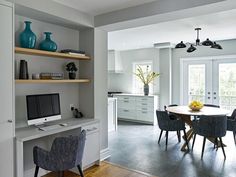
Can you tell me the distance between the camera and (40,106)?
283 cm

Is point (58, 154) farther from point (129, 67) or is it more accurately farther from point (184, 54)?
point (129, 67)

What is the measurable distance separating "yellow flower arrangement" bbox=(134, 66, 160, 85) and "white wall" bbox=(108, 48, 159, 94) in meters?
0.20

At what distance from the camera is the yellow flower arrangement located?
6844 mm

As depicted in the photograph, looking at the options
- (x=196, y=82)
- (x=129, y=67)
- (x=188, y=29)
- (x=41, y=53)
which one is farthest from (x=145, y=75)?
(x=41, y=53)

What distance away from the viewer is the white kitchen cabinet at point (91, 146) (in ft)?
10.3

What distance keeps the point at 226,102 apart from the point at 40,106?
16.8ft

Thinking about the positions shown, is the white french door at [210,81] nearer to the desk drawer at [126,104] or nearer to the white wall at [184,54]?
the white wall at [184,54]

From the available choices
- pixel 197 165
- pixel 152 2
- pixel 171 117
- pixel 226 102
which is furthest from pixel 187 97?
pixel 152 2

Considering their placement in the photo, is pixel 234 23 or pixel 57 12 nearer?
pixel 57 12

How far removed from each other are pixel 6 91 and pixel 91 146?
5.06ft

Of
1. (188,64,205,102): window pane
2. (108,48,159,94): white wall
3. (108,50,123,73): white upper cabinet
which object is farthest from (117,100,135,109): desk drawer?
(188,64,205,102): window pane

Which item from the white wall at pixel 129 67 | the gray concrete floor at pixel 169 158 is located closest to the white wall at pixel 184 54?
the white wall at pixel 129 67

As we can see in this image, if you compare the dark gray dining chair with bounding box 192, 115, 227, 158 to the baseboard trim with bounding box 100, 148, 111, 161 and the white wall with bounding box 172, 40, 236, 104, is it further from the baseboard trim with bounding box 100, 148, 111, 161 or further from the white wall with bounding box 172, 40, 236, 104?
the white wall with bounding box 172, 40, 236, 104

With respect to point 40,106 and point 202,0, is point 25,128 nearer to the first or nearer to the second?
point 40,106
